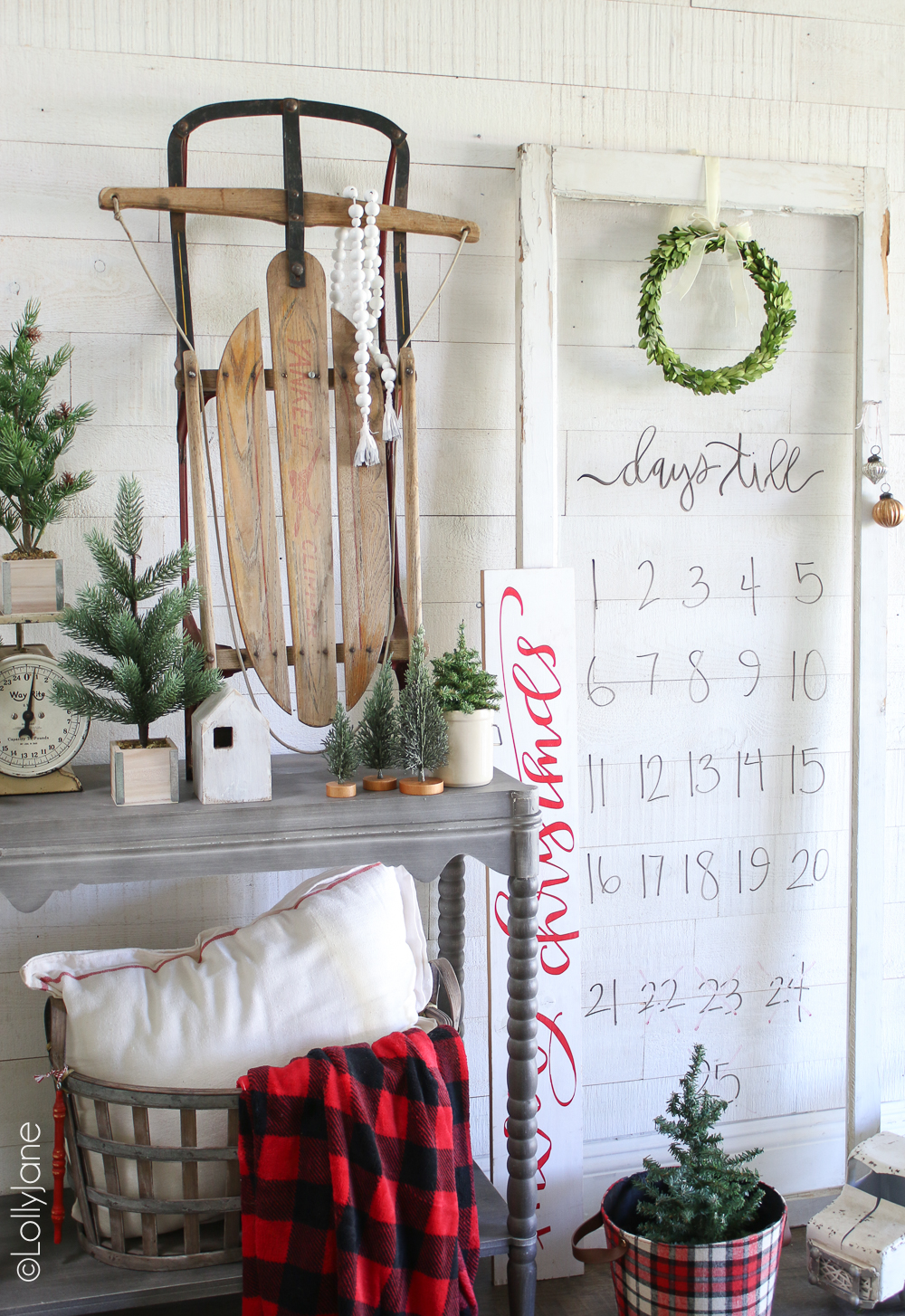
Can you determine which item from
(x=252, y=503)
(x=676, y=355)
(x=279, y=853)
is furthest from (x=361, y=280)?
(x=279, y=853)

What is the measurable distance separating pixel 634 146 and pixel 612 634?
2.95ft

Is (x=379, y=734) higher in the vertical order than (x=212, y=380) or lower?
lower

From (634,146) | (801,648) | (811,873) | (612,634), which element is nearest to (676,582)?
(612,634)

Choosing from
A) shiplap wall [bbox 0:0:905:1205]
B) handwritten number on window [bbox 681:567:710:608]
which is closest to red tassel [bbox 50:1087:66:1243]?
shiplap wall [bbox 0:0:905:1205]

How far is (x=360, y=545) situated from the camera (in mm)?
1708

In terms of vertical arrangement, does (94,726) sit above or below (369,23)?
below

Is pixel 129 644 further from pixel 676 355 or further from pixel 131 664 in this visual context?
pixel 676 355

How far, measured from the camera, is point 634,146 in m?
1.87

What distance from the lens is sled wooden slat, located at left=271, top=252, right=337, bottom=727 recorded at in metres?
1.65

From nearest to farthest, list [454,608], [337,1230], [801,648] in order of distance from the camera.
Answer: [337,1230] < [454,608] < [801,648]

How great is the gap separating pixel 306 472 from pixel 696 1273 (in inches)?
54.4

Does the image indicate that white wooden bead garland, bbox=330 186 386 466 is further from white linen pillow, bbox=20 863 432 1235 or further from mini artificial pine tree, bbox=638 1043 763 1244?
mini artificial pine tree, bbox=638 1043 763 1244

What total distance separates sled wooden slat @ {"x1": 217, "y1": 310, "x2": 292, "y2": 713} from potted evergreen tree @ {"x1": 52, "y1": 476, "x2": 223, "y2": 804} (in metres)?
0.23

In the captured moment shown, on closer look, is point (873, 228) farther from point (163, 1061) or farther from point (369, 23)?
point (163, 1061)
